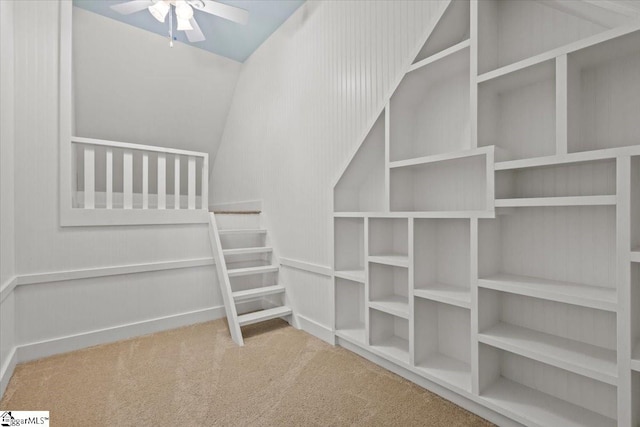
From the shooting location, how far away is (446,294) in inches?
69.2

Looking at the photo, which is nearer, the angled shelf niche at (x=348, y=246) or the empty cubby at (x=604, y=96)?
the empty cubby at (x=604, y=96)


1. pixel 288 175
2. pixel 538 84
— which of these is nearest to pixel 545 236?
pixel 538 84

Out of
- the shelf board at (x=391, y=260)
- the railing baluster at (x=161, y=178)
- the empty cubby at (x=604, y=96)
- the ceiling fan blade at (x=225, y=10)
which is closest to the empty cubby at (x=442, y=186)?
the shelf board at (x=391, y=260)

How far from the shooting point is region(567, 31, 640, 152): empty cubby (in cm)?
131

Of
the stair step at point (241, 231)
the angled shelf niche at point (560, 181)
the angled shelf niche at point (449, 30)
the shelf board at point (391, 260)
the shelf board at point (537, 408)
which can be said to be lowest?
the shelf board at point (537, 408)

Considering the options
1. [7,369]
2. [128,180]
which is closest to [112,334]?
[7,369]

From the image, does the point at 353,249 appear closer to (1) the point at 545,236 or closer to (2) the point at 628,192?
(1) the point at 545,236

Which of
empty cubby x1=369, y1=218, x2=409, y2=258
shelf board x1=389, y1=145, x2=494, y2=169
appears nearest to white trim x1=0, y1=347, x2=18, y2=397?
empty cubby x1=369, y1=218, x2=409, y2=258

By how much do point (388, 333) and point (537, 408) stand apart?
3.13 ft

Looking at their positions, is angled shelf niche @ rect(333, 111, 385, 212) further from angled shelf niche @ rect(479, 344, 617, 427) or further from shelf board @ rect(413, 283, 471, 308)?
angled shelf niche @ rect(479, 344, 617, 427)

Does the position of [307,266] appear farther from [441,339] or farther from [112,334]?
[112,334]

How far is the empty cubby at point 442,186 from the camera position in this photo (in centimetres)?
180

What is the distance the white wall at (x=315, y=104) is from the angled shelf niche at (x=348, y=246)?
4.3 inches

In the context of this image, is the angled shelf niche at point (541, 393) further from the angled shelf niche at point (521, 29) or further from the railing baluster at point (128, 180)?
the railing baluster at point (128, 180)
